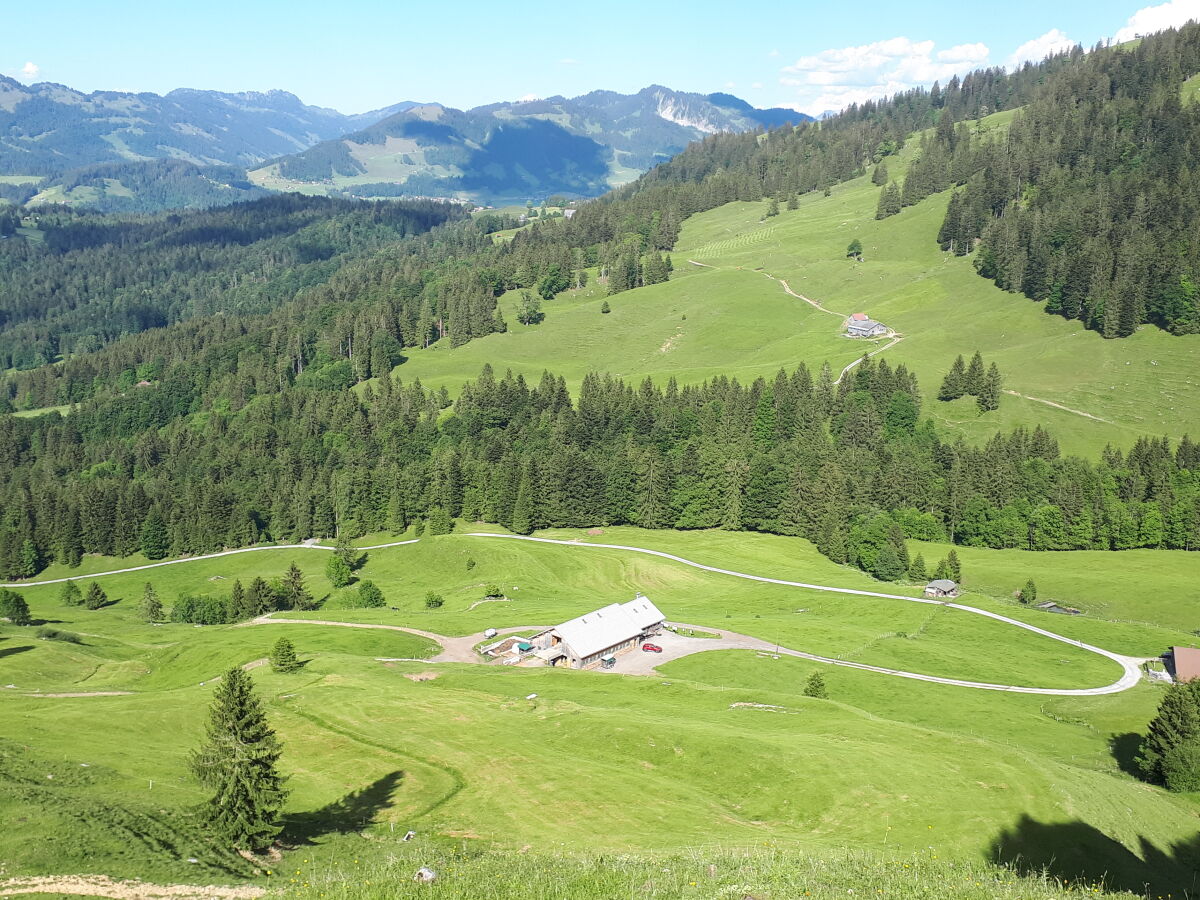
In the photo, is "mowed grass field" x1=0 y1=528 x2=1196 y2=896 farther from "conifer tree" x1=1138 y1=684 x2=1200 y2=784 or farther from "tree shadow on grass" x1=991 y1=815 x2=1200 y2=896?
"conifer tree" x1=1138 y1=684 x2=1200 y2=784

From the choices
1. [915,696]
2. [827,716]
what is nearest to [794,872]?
[827,716]

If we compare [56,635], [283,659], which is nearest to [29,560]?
[56,635]

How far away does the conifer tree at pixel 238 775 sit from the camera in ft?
141

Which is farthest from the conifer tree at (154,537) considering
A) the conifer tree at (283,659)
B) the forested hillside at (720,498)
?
the conifer tree at (283,659)

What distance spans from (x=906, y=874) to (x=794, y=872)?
16.2ft

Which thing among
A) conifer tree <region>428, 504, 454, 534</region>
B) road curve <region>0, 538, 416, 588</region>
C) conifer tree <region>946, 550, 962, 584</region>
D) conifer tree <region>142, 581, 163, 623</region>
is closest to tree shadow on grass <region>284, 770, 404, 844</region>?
conifer tree <region>142, 581, 163, 623</region>

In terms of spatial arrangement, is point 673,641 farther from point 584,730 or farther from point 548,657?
point 584,730

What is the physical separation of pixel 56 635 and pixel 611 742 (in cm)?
8421

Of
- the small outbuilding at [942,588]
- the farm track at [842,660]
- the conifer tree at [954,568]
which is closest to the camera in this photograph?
the farm track at [842,660]

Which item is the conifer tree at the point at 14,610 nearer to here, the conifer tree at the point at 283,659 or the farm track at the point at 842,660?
the farm track at the point at 842,660

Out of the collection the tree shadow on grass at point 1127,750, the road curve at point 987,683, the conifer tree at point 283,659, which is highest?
the conifer tree at point 283,659

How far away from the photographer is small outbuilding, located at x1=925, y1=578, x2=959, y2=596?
13438 cm

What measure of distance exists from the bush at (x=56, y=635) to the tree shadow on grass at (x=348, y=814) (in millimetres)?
72320

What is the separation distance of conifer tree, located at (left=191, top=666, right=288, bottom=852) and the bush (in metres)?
82.1
